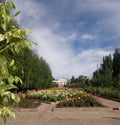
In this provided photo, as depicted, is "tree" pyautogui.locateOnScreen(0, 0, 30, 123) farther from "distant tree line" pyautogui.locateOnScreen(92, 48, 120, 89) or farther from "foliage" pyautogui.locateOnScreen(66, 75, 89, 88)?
"foliage" pyautogui.locateOnScreen(66, 75, 89, 88)

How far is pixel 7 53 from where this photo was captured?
2.48 metres

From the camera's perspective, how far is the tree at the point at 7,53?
224 centimetres

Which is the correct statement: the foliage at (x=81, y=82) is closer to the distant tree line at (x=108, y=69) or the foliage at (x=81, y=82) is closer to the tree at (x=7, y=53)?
the distant tree line at (x=108, y=69)

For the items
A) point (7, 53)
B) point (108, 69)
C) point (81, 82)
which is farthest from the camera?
point (81, 82)

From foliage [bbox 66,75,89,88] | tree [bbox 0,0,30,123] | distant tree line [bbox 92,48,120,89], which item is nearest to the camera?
tree [bbox 0,0,30,123]

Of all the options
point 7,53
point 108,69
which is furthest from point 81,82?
point 7,53

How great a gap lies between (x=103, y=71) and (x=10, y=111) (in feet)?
244

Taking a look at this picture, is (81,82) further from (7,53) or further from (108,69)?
Result: (7,53)

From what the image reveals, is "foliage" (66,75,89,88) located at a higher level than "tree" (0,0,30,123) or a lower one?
higher

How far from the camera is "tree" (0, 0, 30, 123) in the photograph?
2.24 m

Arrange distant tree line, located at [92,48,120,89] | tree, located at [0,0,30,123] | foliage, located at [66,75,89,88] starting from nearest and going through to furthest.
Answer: tree, located at [0,0,30,123], distant tree line, located at [92,48,120,89], foliage, located at [66,75,89,88]

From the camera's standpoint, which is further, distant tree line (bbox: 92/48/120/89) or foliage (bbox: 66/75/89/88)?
foliage (bbox: 66/75/89/88)

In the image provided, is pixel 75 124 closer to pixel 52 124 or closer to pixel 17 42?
pixel 52 124

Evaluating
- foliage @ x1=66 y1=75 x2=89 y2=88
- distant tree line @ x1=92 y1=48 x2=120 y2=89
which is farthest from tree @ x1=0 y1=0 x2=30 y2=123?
foliage @ x1=66 y1=75 x2=89 y2=88
